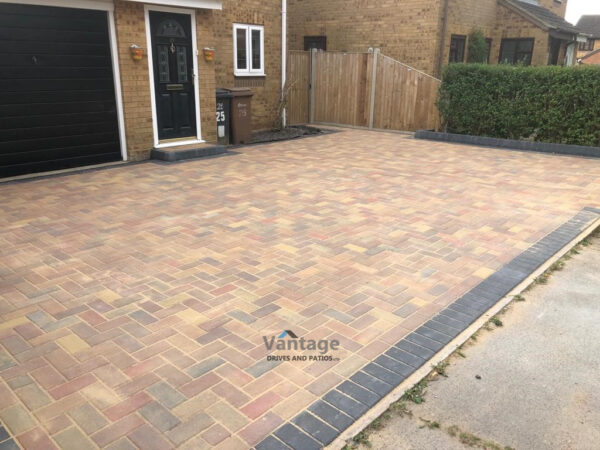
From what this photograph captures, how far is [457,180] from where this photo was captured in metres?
8.34

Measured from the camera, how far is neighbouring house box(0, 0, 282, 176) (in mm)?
7746

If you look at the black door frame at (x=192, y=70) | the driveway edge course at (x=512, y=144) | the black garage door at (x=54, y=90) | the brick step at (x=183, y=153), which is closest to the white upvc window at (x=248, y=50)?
the black door frame at (x=192, y=70)

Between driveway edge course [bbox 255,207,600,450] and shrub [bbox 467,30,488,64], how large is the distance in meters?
13.4

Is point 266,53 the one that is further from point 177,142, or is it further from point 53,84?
point 53,84

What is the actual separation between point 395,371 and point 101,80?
25.6 feet

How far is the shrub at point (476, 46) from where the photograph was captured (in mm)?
16328

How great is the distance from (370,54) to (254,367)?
41.2ft

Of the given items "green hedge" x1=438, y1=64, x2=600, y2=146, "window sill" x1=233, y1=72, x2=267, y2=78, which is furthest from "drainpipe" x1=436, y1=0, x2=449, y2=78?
"window sill" x1=233, y1=72, x2=267, y2=78

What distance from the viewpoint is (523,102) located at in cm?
1144

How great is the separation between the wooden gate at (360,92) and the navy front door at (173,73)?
4778mm

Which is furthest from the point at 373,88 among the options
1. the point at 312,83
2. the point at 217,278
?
the point at 217,278

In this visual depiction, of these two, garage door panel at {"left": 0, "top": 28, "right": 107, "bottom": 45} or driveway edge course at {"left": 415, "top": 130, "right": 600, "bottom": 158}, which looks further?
driveway edge course at {"left": 415, "top": 130, "right": 600, "bottom": 158}

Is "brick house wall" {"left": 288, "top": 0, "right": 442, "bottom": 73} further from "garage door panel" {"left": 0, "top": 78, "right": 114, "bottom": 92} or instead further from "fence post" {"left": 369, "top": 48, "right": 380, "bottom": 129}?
"garage door panel" {"left": 0, "top": 78, "right": 114, "bottom": 92}

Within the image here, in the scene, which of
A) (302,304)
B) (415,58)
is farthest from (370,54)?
(302,304)
